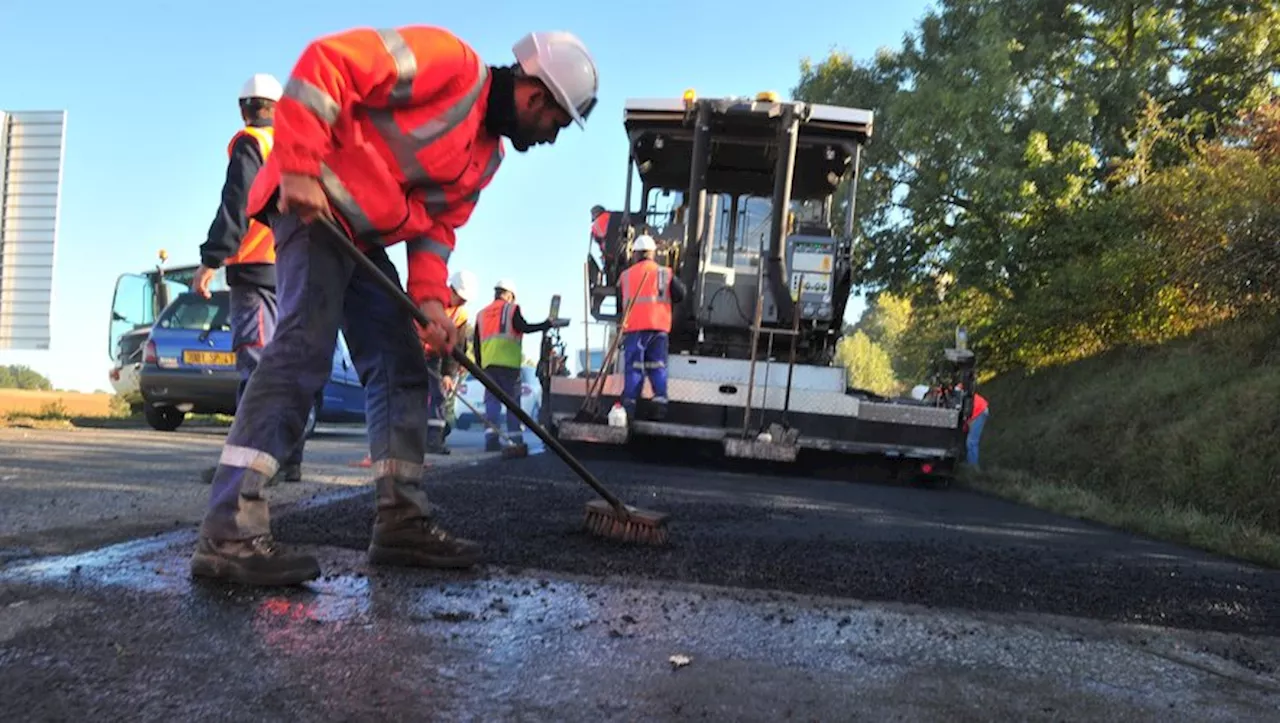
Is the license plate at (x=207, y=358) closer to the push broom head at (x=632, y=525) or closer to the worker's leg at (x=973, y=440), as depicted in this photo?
the push broom head at (x=632, y=525)

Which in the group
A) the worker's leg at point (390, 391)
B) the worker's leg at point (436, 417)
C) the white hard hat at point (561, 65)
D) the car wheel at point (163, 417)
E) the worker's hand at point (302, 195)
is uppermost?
the white hard hat at point (561, 65)

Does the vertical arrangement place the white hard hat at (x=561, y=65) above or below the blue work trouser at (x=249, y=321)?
above

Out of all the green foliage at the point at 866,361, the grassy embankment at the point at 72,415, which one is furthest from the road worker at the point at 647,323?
the green foliage at the point at 866,361

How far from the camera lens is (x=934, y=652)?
7.38 ft

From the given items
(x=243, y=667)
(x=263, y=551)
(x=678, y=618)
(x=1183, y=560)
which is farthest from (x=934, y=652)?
(x=1183, y=560)

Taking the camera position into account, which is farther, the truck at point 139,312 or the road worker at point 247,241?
the truck at point 139,312

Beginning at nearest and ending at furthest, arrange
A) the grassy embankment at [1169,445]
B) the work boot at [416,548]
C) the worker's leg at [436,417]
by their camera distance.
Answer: the work boot at [416,548] → the grassy embankment at [1169,445] → the worker's leg at [436,417]

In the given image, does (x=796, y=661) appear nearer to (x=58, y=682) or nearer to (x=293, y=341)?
(x=58, y=682)

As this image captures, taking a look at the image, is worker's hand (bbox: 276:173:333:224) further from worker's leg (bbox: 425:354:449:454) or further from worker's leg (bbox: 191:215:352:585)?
worker's leg (bbox: 425:354:449:454)

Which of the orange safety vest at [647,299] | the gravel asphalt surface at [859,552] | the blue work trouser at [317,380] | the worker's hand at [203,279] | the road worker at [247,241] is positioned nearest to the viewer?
the blue work trouser at [317,380]

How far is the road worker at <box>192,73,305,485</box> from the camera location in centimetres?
448

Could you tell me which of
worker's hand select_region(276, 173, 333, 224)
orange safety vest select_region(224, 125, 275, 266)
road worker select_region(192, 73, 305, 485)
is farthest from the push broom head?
orange safety vest select_region(224, 125, 275, 266)

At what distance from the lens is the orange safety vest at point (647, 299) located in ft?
24.8

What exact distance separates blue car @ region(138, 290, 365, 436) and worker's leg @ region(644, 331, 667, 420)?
3.85 meters
